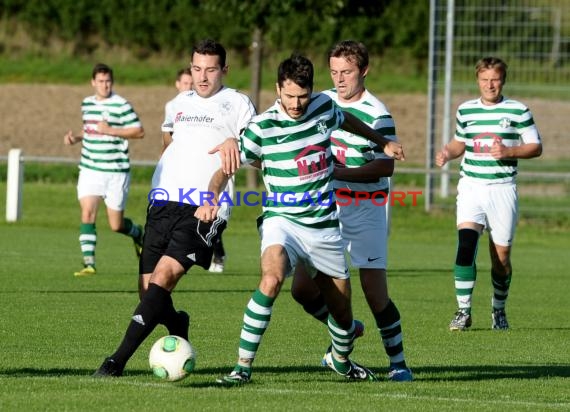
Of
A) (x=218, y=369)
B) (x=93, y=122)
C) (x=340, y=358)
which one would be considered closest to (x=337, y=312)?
(x=340, y=358)

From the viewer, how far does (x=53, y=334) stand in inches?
431

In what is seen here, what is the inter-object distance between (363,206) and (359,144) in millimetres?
428

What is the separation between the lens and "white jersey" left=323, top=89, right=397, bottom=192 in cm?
916

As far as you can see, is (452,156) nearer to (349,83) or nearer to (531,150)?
(531,150)

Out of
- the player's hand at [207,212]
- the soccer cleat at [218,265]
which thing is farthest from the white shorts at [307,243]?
the soccer cleat at [218,265]

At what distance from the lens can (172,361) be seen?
8.28m

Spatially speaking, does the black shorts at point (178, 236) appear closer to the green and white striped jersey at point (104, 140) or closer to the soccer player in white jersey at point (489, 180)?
the soccer player in white jersey at point (489, 180)

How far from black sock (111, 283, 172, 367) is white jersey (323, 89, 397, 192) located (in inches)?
58.5

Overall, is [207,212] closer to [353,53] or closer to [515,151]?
[353,53]

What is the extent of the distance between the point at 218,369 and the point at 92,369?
2.79 feet

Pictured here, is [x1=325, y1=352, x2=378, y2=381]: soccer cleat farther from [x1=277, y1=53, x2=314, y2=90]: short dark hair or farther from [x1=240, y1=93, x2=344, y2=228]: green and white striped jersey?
[x1=277, y1=53, x2=314, y2=90]: short dark hair

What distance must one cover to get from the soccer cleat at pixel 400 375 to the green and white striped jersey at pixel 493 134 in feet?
12.3

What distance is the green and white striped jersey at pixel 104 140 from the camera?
1611 cm

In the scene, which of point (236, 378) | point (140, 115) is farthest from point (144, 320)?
point (140, 115)
